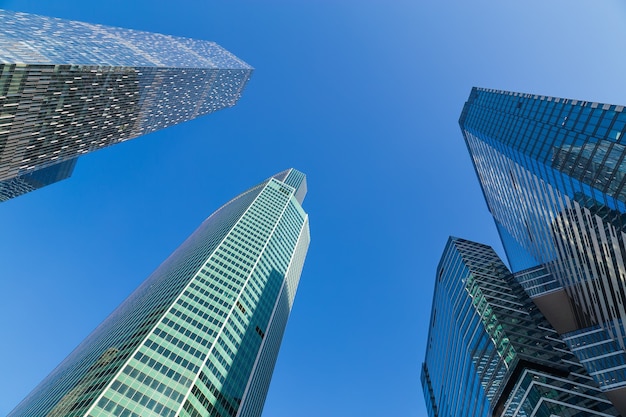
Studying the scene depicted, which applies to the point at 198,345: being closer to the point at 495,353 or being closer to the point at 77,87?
the point at 495,353

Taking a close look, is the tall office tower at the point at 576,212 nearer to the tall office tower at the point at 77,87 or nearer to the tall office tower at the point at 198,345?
the tall office tower at the point at 198,345

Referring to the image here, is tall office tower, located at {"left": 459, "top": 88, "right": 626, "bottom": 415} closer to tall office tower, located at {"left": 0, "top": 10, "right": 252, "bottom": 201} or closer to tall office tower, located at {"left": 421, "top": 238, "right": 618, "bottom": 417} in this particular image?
tall office tower, located at {"left": 421, "top": 238, "right": 618, "bottom": 417}

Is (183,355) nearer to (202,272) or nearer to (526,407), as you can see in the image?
(202,272)

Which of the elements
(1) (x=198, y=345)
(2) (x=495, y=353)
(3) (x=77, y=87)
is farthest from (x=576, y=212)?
(3) (x=77, y=87)

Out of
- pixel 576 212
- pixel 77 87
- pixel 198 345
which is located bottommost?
pixel 198 345

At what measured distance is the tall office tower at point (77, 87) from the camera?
76.8 metres

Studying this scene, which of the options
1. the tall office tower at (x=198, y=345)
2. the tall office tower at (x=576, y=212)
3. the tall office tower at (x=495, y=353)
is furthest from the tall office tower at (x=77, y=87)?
the tall office tower at (x=495, y=353)

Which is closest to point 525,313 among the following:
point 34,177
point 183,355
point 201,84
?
point 183,355

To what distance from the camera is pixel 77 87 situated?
303 ft

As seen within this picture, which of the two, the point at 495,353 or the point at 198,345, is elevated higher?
the point at 495,353

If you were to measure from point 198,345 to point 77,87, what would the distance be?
64.1 metres

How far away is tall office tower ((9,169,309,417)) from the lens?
69.4m

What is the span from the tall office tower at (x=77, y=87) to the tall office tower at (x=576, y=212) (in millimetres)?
94720

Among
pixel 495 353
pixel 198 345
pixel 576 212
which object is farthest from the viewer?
pixel 198 345
